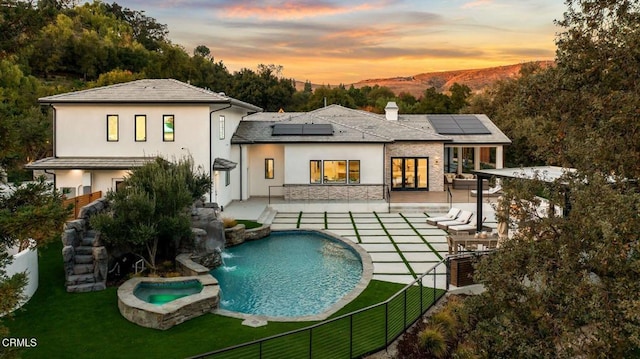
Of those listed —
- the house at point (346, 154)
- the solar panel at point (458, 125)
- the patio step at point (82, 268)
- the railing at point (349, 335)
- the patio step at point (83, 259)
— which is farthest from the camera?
the solar panel at point (458, 125)

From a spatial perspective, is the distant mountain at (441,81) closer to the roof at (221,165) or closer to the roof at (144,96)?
the roof at (221,165)

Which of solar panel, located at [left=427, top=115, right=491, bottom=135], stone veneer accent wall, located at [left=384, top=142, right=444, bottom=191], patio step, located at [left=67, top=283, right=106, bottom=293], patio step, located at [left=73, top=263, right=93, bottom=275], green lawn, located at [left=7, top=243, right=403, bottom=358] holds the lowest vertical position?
green lawn, located at [left=7, top=243, right=403, bottom=358]

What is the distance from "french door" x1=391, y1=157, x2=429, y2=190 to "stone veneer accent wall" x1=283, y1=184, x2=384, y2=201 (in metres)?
3.20

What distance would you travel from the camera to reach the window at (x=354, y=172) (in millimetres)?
27906

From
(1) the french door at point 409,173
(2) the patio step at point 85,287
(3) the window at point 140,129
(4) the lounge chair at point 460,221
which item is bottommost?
(2) the patio step at point 85,287

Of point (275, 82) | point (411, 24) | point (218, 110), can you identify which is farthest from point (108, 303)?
Result: point (275, 82)

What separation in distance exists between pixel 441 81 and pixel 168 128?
7101 cm

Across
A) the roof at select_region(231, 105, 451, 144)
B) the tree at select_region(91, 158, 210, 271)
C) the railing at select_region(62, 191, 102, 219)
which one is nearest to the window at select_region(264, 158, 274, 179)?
the roof at select_region(231, 105, 451, 144)

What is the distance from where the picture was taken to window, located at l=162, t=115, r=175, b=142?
2264cm

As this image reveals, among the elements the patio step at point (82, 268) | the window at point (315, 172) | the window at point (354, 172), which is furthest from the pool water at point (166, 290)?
the window at point (354, 172)

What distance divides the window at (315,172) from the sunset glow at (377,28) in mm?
11473

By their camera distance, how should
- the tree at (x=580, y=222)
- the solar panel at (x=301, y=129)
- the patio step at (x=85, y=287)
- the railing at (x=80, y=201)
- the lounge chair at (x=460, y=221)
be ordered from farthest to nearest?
the solar panel at (x=301, y=129), the lounge chair at (x=460, y=221), the railing at (x=80, y=201), the patio step at (x=85, y=287), the tree at (x=580, y=222)

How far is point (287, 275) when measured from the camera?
50.1 feet

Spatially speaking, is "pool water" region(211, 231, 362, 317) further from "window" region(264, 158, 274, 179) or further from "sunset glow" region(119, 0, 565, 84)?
"sunset glow" region(119, 0, 565, 84)
